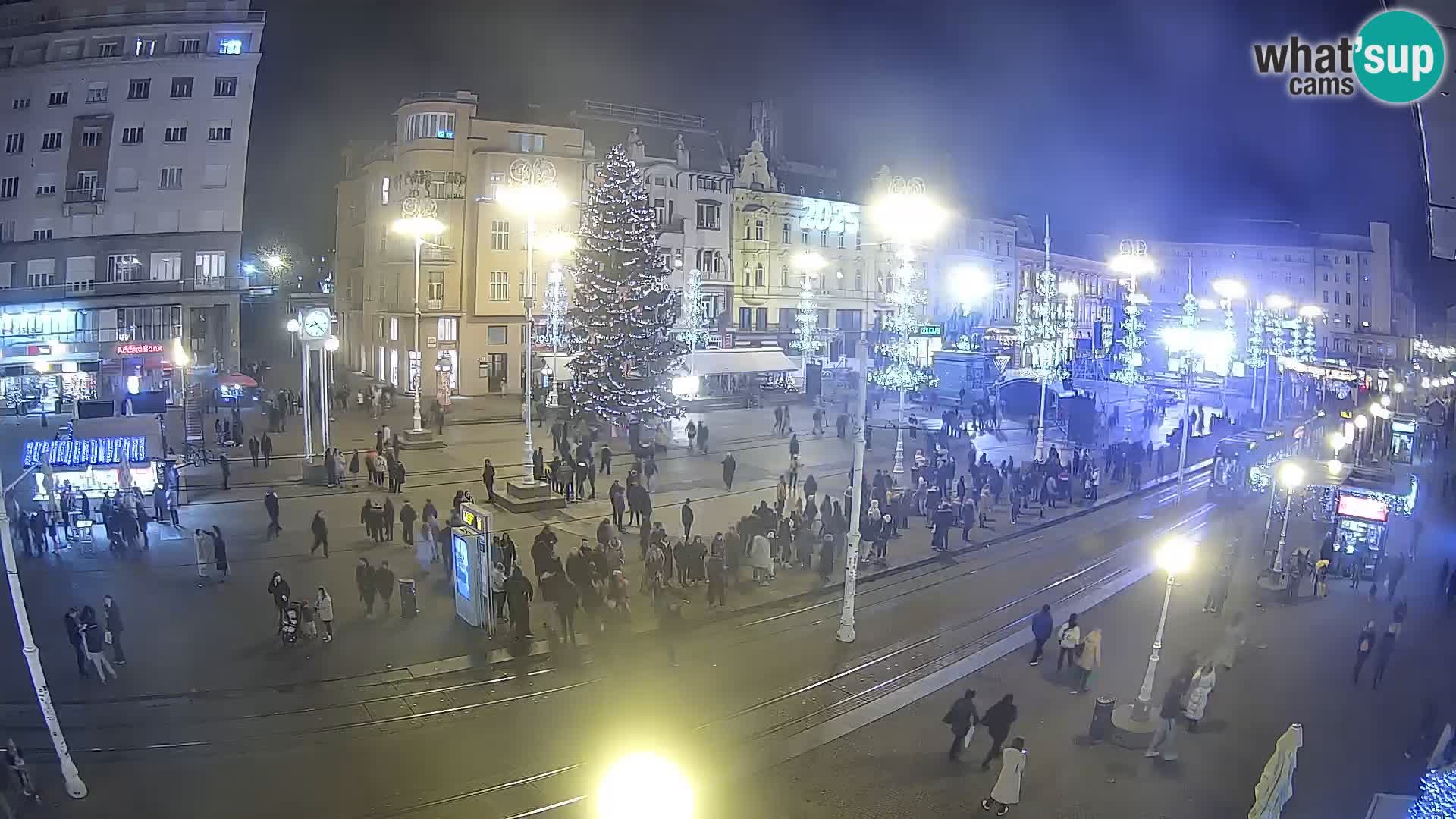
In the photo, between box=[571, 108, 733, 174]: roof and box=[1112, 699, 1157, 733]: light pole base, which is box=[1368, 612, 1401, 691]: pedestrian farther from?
box=[571, 108, 733, 174]: roof

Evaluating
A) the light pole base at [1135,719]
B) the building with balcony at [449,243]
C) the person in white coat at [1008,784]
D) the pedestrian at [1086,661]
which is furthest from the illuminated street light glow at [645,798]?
the building with balcony at [449,243]

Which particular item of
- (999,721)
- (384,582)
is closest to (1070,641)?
(999,721)

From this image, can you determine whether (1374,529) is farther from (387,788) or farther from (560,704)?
(387,788)

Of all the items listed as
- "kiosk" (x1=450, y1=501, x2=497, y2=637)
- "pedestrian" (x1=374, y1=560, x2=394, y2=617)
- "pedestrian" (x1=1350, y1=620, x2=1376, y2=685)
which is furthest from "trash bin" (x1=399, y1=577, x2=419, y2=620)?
"pedestrian" (x1=1350, y1=620, x2=1376, y2=685)

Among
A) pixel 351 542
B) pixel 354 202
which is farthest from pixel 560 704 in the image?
pixel 354 202

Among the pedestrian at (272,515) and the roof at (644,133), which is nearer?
the pedestrian at (272,515)

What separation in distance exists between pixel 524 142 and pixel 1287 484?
31375 mm

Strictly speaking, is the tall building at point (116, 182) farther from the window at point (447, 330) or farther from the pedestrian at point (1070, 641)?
the pedestrian at point (1070, 641)

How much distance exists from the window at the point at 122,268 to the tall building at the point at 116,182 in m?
0.04

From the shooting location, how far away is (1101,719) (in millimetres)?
10188

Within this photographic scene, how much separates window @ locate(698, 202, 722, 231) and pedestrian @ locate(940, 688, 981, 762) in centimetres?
3301

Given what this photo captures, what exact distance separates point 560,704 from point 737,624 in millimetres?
3744

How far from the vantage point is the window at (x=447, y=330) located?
118 feet

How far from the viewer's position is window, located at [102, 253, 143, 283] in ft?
69.9
